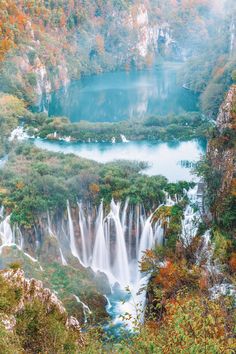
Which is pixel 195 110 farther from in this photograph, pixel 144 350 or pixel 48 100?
pixel 144 350

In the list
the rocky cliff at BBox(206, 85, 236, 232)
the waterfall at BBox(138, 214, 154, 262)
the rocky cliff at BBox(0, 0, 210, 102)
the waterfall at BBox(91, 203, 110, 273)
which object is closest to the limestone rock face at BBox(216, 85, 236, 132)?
the rocky cliff at BBox(206, 85, 236, 232)

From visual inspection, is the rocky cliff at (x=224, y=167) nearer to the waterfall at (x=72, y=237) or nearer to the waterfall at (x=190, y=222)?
the waterfall at (x=190, y=222)

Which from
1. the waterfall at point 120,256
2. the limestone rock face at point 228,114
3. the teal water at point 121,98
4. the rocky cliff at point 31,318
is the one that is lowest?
the waterfall at point 120,256

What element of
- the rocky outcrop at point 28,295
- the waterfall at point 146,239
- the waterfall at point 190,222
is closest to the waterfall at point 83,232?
the waterfall at point 146,239

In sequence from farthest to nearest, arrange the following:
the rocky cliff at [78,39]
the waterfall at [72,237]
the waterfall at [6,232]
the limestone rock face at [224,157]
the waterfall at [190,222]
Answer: the rocky cliff at [78,39]
the waterfall at [72,237]
the waterfall at [6,232]
the waterfall at [190,222]
the limestone rock face at [224,157]

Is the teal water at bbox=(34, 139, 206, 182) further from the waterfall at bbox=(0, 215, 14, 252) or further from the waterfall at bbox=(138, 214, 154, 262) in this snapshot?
the waterfall at bbox=(0, 215, 14, 252)

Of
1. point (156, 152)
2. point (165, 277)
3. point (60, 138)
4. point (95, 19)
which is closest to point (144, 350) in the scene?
point (165, 277)

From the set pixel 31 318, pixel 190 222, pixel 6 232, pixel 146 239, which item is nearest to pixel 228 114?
pixel 190 222
